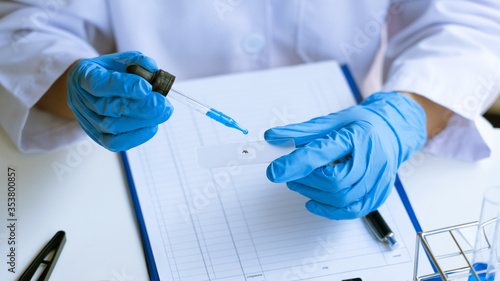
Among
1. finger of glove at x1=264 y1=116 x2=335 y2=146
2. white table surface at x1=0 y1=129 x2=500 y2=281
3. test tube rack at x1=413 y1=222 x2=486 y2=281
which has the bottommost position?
white table surface at x1=0 y1=129 x2=500 y2=281

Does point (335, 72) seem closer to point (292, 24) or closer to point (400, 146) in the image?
point (292, 24)

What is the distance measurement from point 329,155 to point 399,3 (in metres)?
0.65

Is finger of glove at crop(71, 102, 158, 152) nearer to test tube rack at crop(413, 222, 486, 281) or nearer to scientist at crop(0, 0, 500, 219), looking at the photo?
scientist at crop(0, 0, 500, 219)

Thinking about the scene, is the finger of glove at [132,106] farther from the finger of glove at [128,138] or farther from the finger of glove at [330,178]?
the finger of glove at [330,178]

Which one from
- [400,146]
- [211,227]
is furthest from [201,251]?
[400,146]

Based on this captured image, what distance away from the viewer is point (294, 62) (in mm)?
1276

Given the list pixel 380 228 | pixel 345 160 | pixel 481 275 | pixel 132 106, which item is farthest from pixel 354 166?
pixel 132 106

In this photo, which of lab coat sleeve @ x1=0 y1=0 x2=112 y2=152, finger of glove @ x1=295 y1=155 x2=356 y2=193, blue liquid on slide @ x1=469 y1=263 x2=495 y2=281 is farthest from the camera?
lab coat sleeve @ x1=0 y1=0 x2=112 y2=152

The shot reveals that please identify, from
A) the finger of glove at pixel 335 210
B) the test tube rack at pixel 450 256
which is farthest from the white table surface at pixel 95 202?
the finger of glove at pixel 335 210

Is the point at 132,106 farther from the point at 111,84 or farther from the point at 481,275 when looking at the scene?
the point at 481,275

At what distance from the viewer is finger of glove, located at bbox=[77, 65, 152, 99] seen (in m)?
0.73

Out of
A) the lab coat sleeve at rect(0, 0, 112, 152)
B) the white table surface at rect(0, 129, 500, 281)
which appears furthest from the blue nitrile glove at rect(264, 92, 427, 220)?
the lab coat sleeve at rect(0, 0, 112, 152)

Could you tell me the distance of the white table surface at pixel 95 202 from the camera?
78cm

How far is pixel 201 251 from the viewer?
79cm
